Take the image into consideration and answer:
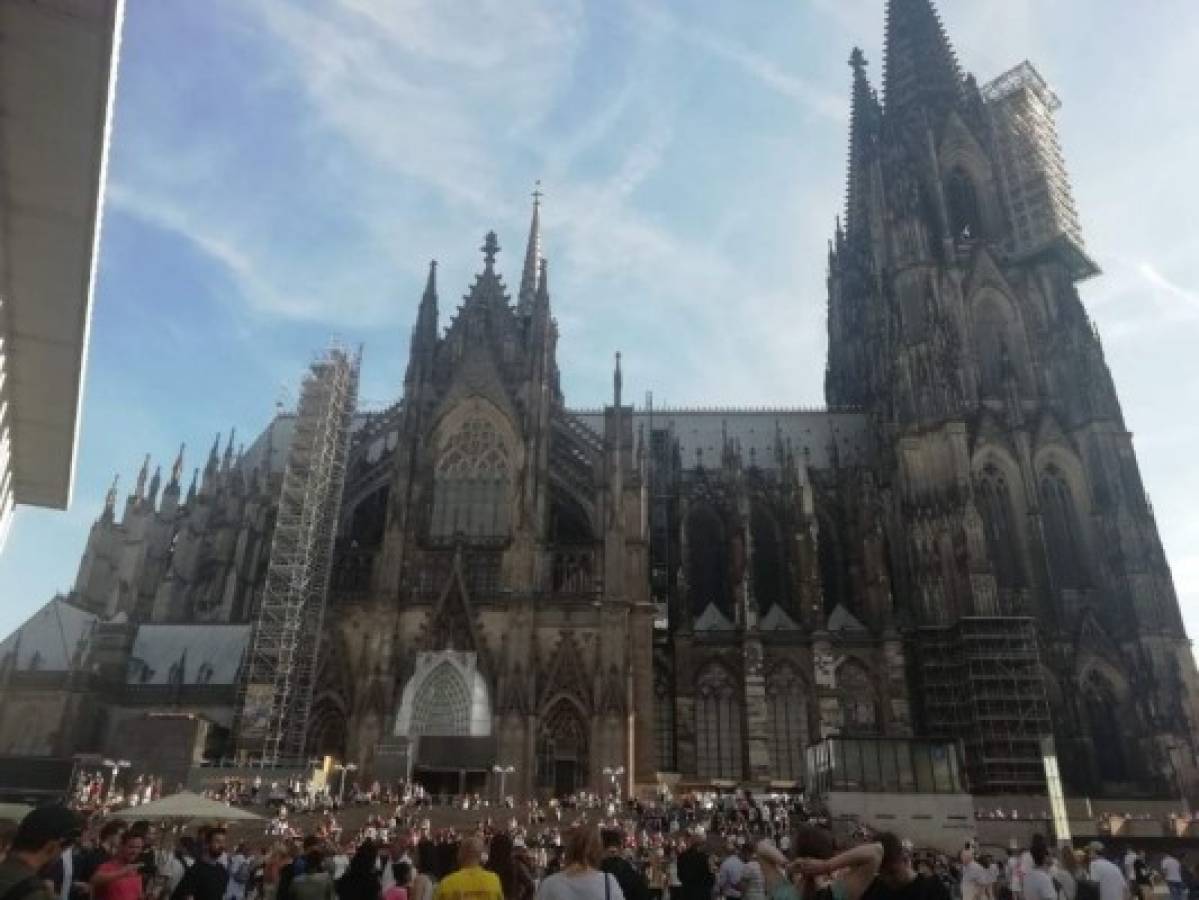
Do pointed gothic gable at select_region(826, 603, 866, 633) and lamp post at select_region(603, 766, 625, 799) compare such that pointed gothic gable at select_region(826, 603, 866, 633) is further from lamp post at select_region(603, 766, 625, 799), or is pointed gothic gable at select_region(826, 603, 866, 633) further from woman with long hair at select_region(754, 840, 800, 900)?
woman with long hair at select_region(754, 840, 800, 900)

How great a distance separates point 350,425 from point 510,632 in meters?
13.3

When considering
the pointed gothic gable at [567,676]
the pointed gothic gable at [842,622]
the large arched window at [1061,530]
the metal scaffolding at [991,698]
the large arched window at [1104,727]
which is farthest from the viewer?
the pointed gothic gable at [842,622]

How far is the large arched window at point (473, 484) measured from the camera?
1478 inches

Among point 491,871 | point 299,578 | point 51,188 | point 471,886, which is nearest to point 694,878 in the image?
point 491,871

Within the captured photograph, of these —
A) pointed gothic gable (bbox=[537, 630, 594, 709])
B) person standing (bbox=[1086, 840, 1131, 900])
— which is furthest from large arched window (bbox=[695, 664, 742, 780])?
person standing (bbox=[1086, 840, 1131, 900])

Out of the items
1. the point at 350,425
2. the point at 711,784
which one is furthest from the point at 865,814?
the point at 350,425

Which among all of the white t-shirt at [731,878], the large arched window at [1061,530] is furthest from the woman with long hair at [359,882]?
the large arched window at [1061,530]

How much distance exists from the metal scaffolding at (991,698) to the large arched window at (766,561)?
7741 millimetres

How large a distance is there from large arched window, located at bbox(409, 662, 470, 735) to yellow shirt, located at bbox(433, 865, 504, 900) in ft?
93.9

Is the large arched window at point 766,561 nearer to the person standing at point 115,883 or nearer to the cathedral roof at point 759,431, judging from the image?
the cathedral roof at point 759,431

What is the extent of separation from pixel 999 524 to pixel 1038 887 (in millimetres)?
33749

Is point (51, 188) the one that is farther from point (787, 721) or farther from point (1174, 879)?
point (787, 721)

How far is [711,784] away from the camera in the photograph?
36.2 metres

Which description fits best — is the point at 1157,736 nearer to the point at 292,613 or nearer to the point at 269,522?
the point at 292,613
